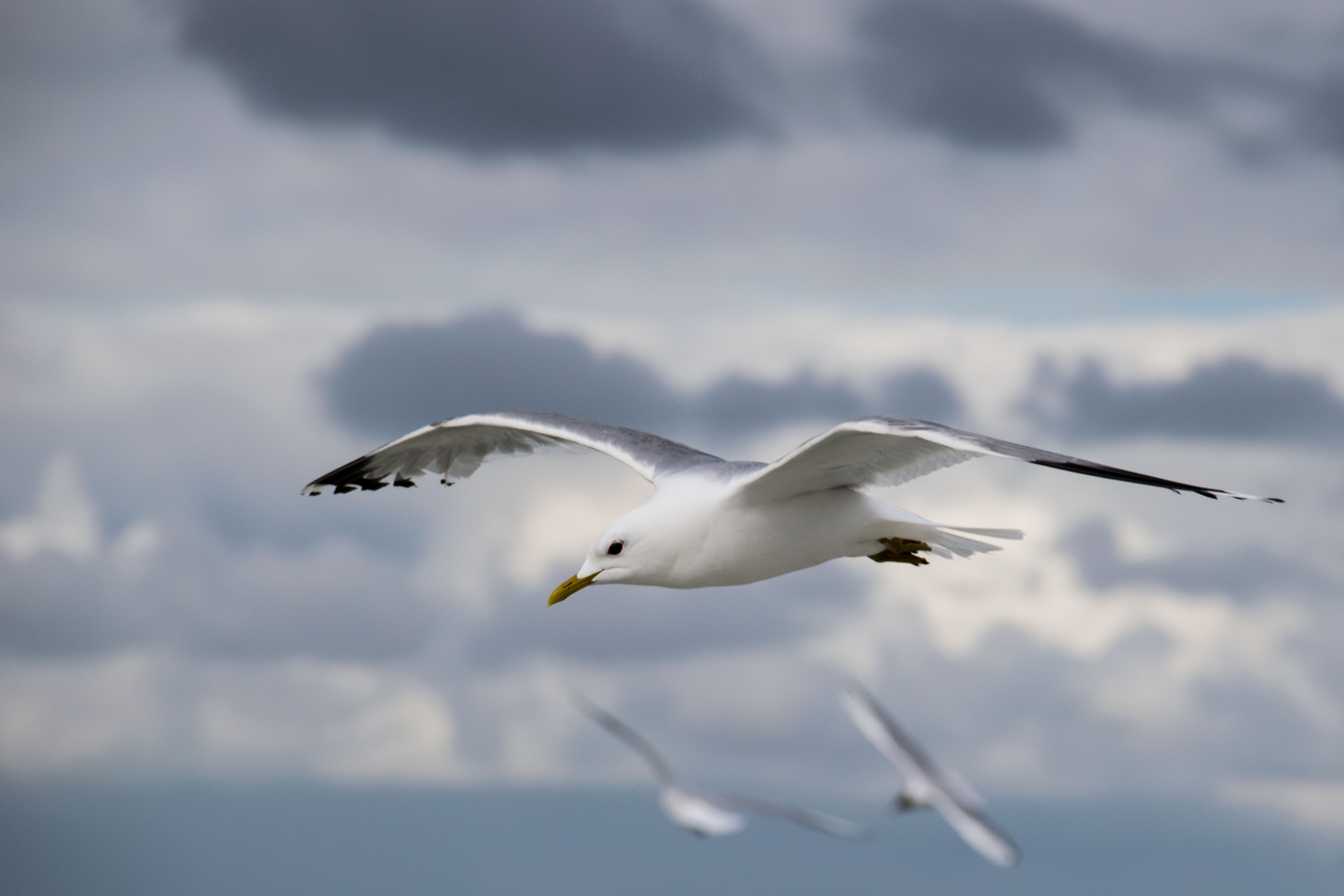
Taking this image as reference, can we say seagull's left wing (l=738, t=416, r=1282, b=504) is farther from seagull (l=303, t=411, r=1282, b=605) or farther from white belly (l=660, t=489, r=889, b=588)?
white belly (l=660, t=489, r=889, b=588)

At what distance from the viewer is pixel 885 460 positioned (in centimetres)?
1020

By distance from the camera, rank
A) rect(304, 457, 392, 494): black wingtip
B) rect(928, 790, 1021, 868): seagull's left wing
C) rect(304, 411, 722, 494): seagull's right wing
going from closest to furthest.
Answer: rect(928, 790, 1021, 868): seagull's left wing → rect(304, 411, 722, 494): seagull's right wing → rect(304, 457, 392, 494): black wingtip

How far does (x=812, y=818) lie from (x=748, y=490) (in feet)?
11.9

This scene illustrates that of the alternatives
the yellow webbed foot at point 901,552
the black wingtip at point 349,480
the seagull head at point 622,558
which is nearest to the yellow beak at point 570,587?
the seagull head at point 622,558

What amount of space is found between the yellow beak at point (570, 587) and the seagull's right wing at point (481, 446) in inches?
58.7

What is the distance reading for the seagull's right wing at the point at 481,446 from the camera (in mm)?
12469

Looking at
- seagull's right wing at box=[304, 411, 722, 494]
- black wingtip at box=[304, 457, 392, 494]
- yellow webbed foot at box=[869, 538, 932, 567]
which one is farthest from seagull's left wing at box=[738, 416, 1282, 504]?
black wingtip at box=[304, 457, 392, 494]

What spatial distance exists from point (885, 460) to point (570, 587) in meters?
2.59

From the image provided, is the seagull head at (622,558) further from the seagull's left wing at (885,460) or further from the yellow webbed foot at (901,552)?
the yellow webbed foot at (901,552)

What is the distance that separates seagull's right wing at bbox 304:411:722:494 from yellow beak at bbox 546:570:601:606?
1490mm

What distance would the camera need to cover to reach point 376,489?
1446 centimetres

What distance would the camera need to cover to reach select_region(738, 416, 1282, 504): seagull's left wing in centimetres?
830

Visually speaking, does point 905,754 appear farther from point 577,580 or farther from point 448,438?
point 448,438

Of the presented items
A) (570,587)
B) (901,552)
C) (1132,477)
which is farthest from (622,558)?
(1132,477)
